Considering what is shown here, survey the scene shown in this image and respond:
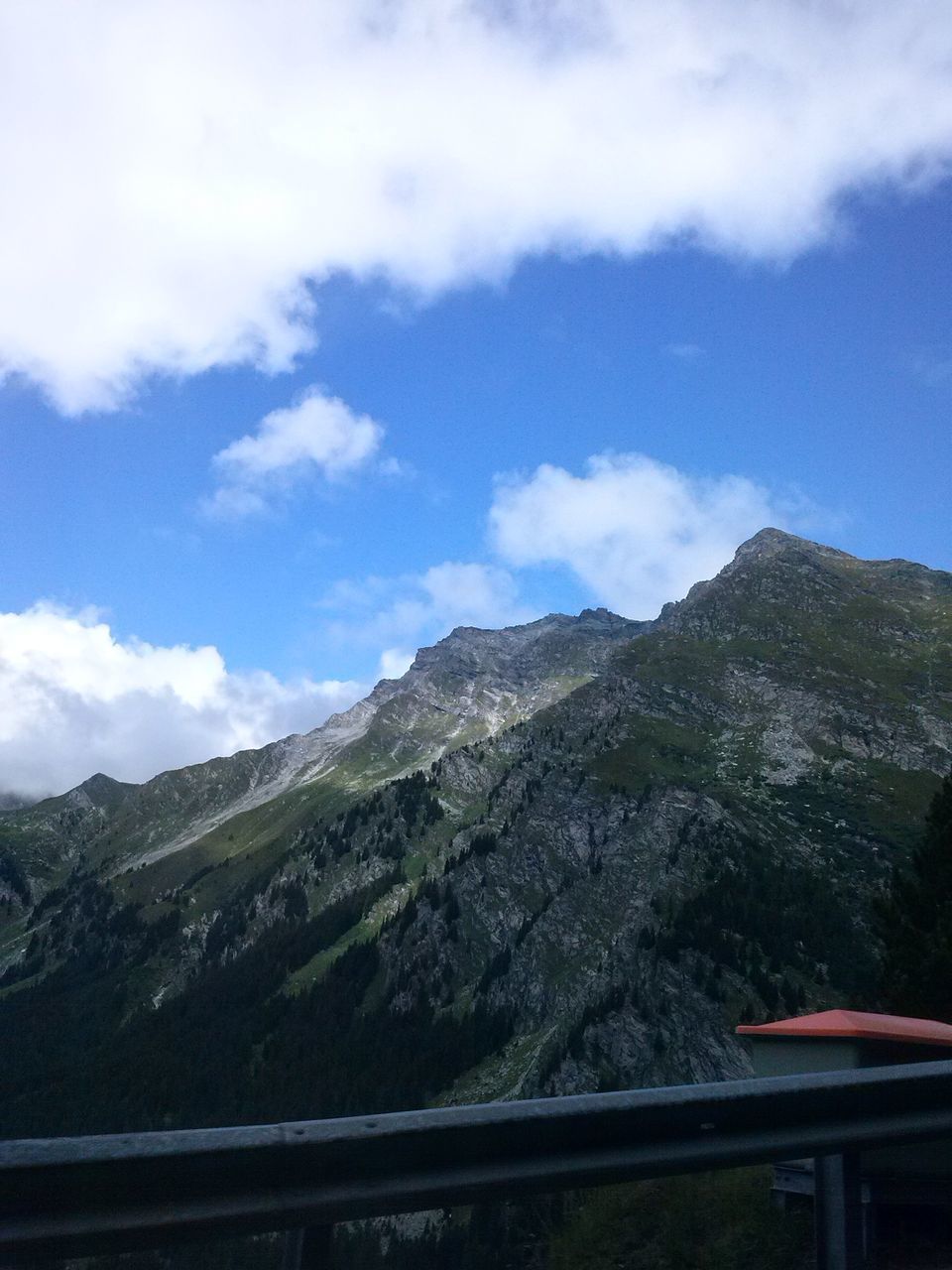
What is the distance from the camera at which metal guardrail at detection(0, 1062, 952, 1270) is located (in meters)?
3.59

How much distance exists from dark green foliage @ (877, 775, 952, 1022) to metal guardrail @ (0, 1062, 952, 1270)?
30.5 metres

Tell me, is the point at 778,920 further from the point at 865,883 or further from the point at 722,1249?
the point at 722,1249

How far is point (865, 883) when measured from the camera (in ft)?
483

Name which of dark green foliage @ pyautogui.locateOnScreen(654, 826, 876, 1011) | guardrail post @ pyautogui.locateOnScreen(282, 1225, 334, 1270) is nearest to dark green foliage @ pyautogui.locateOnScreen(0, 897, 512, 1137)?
dark green foliage @ pyautogui.locateOnScreen(654, 826, 876, 1011)

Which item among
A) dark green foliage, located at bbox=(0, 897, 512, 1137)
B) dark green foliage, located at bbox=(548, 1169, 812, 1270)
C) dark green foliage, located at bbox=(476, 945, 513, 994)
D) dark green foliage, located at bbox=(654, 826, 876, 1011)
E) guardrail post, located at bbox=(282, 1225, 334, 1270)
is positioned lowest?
dark green foliage, located at bbox=(0, 897, 512, 1137)

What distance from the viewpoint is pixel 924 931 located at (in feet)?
115

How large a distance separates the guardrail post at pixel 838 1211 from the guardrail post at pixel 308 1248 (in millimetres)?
2647

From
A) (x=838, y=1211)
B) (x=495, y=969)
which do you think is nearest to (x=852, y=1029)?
(x=838, y=1211)

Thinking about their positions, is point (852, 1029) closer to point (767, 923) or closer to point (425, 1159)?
point (425, 1159)

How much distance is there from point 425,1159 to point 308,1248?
2.00 ft

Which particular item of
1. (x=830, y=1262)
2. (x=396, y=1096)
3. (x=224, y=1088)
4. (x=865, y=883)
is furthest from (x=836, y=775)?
(x=830, y=1262)

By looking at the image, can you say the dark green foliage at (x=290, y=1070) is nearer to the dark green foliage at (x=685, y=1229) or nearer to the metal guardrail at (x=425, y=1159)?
the dark green foliage at (x=685, y=1229)

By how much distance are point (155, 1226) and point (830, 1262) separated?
3.46m

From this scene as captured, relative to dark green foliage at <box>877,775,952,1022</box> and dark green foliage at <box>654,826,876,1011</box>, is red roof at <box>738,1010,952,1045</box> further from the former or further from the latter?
dark green foliage at <box>654,826,876,1011</box>
